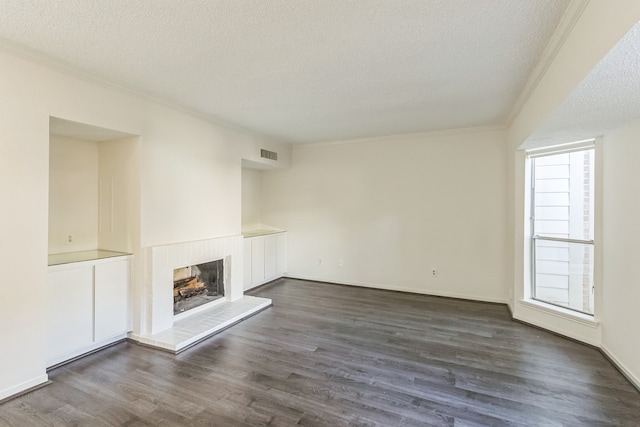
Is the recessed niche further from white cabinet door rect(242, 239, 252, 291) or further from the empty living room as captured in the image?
white cabinet door rect(242, 239, 252, 291)

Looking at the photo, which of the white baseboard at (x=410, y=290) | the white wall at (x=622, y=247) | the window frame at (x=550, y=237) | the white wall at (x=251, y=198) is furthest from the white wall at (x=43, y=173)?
the white wall at (x=622, y=247)

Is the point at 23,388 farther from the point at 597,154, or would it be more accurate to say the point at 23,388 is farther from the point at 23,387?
the point at 597,154

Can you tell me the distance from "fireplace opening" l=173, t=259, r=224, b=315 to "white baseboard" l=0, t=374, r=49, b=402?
1295 mm

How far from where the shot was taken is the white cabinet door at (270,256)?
5.57 m

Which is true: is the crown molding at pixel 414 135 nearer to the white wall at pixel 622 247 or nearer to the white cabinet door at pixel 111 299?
the white wall at pixel 622 247

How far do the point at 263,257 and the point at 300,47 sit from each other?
3.92m

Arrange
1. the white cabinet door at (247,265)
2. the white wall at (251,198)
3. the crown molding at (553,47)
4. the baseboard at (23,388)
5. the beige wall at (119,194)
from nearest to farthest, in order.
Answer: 1. the crown molding at (553,47)
2. the baseboard at (23,388)
3. the beige wall at (119,194)
4. the white cabinet door at (247,265)
5. the white wall at (251,198)

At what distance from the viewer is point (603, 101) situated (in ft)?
6.87

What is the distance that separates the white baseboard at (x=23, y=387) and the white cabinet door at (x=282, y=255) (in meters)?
3.75

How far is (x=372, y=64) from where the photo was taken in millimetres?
2545

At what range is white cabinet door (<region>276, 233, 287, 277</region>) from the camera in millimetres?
5961

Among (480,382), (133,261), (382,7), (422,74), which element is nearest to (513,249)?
(480,382)

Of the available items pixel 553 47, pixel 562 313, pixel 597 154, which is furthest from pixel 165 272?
pixel 597 154

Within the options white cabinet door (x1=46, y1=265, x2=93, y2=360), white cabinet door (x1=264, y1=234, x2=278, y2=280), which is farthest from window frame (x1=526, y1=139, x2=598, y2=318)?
white cabinet door (x1=46, y1=265, x2=93, y2=360)
